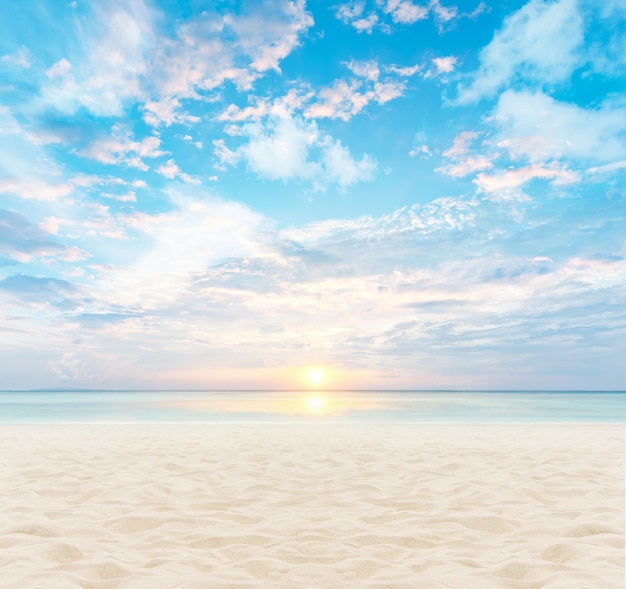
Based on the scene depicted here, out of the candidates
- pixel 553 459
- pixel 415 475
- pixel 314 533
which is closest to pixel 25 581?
pixel 314 533

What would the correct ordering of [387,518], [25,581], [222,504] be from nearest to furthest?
[25,581], [387,518], [222,504]

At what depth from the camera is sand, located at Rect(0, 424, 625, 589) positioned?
339 cm

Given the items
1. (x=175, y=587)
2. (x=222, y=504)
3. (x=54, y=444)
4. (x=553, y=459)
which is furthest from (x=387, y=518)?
(x=54, y=444)

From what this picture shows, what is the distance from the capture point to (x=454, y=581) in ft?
10.8

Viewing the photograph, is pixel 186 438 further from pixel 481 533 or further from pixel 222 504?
pixel 481 533

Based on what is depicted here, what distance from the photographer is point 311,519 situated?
4.77 metres

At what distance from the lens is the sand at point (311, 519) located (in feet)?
11.1

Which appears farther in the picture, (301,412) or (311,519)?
(301,412)

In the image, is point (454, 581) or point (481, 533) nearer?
point (454, 581)

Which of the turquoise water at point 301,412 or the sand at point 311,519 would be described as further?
the turquoise water at point 301,412

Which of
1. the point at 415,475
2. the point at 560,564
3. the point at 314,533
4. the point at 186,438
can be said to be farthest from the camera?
the point at 186,438

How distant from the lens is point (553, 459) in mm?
8195

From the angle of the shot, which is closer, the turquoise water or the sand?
the sand

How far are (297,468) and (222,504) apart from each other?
2209mm
